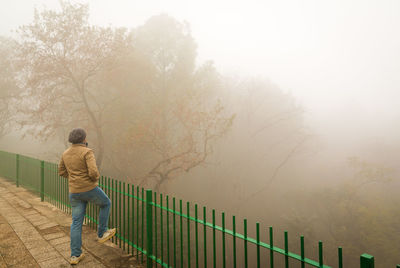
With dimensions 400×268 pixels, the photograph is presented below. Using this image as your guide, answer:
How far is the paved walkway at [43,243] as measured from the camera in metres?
3.83

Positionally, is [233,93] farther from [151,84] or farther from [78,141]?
[78,141]

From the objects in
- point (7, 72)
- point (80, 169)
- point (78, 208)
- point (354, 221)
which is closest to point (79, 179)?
point (80, 169)

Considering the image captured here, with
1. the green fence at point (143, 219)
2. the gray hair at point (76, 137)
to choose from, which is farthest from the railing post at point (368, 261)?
the gray hair at point (76, 137)

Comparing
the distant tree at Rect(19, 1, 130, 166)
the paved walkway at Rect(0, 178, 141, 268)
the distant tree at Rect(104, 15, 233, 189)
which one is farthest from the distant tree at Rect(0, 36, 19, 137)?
the paved walkway at Rect(0, 178, 141, 268)

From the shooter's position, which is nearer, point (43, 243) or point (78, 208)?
point (78, 208)

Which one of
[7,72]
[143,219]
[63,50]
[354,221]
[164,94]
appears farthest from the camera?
[354,221]

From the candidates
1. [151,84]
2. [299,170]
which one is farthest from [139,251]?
[299,170]

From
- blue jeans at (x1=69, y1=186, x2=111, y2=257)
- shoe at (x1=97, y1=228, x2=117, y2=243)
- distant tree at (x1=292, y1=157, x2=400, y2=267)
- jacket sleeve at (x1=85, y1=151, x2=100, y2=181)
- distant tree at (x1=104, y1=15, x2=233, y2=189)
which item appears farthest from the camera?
distant tree at (x1=292, y1=157, x2=400, y2=267)

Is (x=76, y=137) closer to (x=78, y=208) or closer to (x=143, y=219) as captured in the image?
(x=78, y=208)

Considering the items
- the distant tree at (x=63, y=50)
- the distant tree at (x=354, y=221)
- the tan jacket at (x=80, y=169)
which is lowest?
the distant tree at (x=354, y=221)

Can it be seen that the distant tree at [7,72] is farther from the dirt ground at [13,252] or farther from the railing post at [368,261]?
the railing post at [368,261]

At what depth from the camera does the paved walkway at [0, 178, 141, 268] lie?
151 inches

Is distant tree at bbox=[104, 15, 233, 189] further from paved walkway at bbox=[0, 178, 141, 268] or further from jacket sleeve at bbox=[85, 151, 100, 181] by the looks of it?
jacket sleeve at bbox=[85, 151, 100, 181]

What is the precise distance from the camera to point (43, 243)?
4.47m
